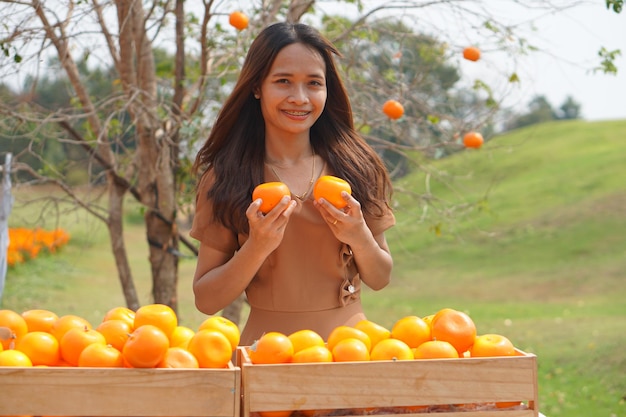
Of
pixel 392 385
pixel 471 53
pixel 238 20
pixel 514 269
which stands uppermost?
pixel 238 20

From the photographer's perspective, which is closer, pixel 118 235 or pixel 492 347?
pixel 492 347

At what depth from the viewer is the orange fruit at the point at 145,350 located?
1.71 metres

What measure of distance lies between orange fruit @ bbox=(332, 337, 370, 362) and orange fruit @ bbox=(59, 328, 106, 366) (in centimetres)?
55

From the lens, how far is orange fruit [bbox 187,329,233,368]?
5.88 ft

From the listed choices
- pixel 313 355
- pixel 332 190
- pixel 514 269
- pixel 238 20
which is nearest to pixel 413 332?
pixel 313 355

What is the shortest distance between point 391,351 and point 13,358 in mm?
840

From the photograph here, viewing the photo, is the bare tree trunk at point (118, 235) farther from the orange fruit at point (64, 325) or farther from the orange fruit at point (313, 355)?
the orange fruit at point (313, 355)

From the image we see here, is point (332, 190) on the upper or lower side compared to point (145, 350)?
upper

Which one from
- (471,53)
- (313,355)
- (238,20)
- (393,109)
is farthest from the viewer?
(471,53)

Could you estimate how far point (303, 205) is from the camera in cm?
251

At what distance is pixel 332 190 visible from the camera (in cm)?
218

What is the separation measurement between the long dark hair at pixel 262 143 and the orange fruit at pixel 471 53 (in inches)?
89.7

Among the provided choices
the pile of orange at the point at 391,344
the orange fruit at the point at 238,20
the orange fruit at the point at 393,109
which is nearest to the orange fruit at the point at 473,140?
the orange fruit at the point at 393,109

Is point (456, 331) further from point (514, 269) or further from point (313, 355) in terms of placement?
point (514, 269)
